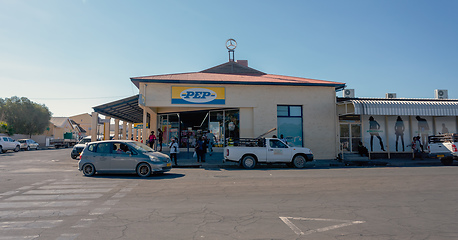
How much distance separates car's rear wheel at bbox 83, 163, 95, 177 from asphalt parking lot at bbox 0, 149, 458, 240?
2.09m

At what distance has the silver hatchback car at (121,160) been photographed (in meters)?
12.1

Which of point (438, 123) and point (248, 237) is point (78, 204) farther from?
point (438, 123)

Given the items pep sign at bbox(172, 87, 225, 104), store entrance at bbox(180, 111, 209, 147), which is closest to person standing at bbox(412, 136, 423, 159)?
pep sign at bbox(172, 87, 225, 104)

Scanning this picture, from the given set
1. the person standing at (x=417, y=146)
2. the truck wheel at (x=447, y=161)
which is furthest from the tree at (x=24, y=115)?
the truck wheel at (x=447, y=161)

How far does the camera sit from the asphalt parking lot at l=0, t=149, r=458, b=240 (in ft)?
16.6

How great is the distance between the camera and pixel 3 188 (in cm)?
945

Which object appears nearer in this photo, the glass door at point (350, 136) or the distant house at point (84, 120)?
the glass door at point (350, 136)

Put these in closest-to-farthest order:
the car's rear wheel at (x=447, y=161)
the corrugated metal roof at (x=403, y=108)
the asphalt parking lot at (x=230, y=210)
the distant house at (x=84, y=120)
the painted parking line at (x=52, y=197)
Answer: the asphalt parking lot at (x=230, y=210), the painted parking line at (x=52, y=197), the car's rear wheel at (x=447, y=161), the corrugated metal roof at (x=403, y=108), the distant house at (x=84, y=120)

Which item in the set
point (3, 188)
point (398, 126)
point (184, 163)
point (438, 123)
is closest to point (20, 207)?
point (3, 188)

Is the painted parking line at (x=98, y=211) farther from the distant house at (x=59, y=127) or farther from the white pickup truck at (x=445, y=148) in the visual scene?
the distant house at (x=59, y=127)

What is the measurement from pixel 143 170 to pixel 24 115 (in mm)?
45369

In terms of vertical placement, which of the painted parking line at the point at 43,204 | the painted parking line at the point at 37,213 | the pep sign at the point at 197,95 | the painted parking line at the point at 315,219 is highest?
the pep sign at the point at 197,95

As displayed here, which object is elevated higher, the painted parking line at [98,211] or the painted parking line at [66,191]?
the painted parking line at [66,191]

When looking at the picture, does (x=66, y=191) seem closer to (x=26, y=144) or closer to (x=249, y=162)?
(x=249, y=162)
